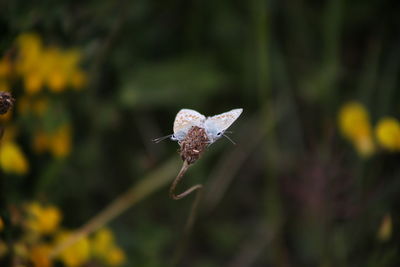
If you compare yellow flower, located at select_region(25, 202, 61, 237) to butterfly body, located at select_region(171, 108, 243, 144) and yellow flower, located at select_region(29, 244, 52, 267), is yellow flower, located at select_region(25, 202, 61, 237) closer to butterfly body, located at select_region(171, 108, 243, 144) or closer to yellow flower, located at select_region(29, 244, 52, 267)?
yellow flower, located at select_region(29, 244, 52, 267)

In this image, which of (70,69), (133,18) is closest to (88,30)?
(70,69)

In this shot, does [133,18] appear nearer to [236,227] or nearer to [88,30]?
[88,30]

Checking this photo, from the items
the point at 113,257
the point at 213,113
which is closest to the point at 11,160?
the point at 113,257

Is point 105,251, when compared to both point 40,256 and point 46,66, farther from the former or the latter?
point 46,66

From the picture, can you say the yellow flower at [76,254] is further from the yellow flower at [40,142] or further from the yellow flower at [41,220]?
the yellow flower at [40,142]

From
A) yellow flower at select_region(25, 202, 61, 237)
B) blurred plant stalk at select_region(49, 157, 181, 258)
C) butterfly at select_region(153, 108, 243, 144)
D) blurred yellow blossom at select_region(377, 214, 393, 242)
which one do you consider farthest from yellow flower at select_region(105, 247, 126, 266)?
blurred yellow blossom at select_region(377, 214, 393, 242)
